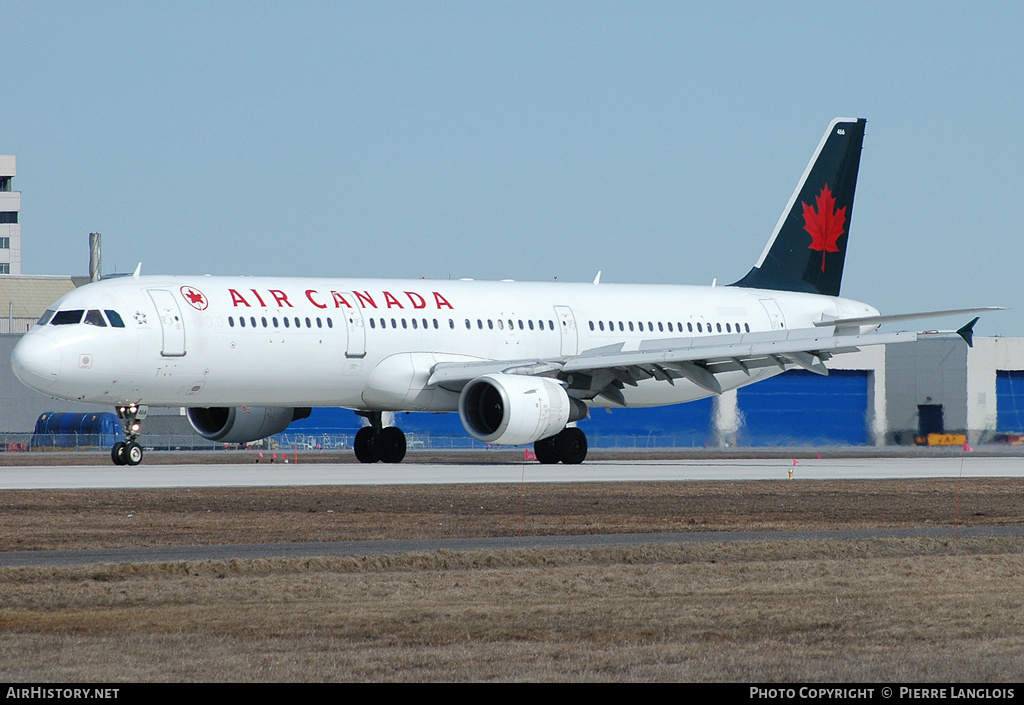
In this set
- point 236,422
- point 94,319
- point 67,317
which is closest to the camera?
point 94,319

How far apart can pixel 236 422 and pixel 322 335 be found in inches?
165

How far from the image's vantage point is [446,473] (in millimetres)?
32469

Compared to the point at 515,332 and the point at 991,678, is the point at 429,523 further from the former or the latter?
the point at 515,332

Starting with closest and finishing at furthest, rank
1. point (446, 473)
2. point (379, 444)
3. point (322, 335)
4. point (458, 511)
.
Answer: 1. point (458, 511)
2. point (446, 473)
3. point (322, 335)
4. point (379, 444)

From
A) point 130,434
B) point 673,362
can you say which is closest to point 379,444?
point 130,434

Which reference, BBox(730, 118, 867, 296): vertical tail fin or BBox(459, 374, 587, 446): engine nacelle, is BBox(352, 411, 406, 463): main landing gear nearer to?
BBox(459, 374, 587, 446): engine nacelle

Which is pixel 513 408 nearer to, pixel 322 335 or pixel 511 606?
pixel 322 335

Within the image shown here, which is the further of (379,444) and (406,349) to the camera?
(379,444)

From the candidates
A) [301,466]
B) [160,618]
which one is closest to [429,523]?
[160,618]

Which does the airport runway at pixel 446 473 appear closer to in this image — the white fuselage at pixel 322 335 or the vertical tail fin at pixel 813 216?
the white fuselage at pixel 322 335

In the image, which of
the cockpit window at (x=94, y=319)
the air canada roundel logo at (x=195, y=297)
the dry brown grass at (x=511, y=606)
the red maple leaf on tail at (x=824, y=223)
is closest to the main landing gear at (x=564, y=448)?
the air canada roundel logo at (x=195, y=297)

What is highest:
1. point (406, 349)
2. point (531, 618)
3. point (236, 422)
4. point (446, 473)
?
point (406, 349)

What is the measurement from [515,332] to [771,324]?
8.80 m

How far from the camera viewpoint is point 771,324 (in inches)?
1699
